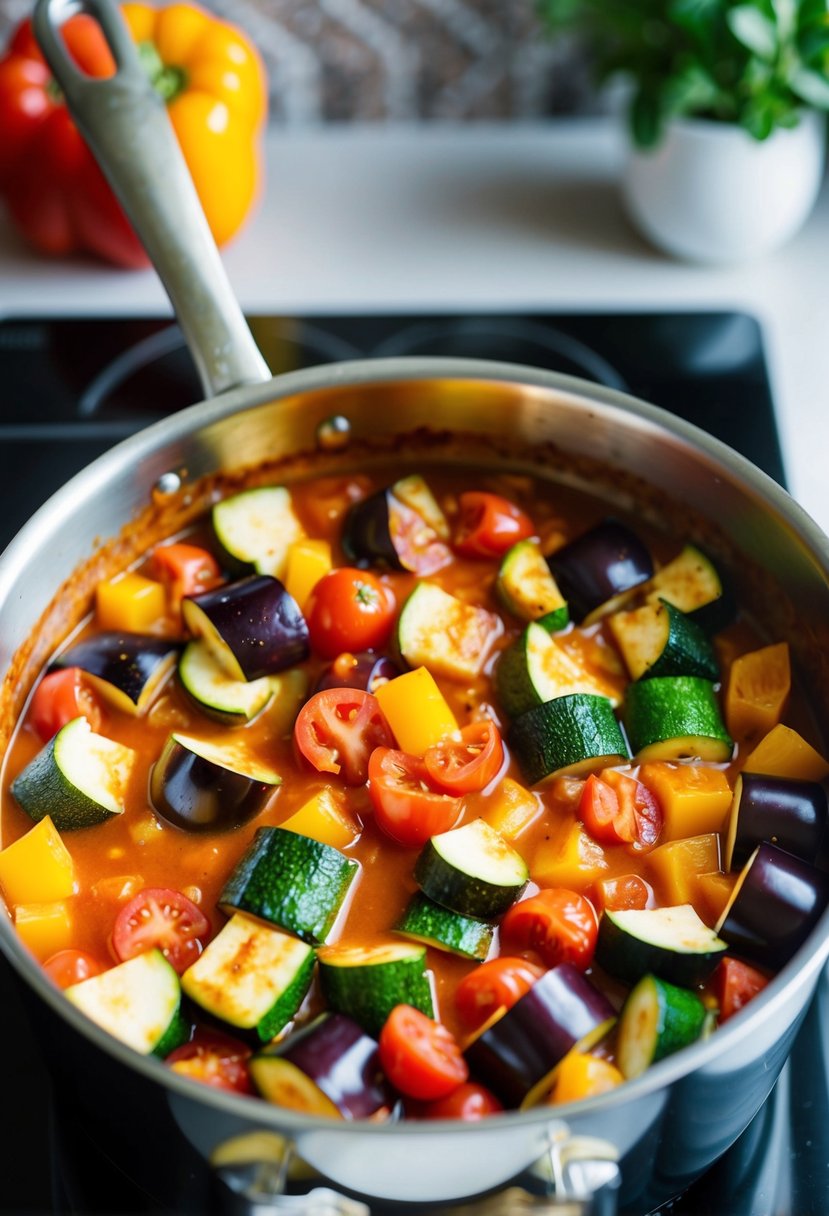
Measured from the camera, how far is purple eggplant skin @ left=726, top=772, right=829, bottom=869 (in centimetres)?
189

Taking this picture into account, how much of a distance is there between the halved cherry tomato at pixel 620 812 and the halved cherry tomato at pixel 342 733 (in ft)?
1.08

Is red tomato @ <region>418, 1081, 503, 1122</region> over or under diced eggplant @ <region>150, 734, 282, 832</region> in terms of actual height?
under

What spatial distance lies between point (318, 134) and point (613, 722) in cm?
197

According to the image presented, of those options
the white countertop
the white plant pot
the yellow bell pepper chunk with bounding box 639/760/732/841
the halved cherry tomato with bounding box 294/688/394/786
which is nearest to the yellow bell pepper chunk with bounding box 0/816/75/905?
the halved cherry tomato with bounding box 294/688/394/786

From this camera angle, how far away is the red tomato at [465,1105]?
5.36ft

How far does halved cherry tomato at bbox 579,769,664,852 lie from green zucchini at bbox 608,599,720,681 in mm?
225

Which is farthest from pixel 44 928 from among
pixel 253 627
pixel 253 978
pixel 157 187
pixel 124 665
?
pixel 157 187

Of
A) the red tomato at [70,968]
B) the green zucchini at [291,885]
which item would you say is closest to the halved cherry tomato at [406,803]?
the green zucchini at [291,885]

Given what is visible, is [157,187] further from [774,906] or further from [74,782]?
[774,906]

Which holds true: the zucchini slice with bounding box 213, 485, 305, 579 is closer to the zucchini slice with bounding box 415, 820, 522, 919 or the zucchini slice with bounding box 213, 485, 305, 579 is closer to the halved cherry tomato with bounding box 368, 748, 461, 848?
the halved cherry tomato with bounding box 368, 748, 461, 848

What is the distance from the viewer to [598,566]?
226cm

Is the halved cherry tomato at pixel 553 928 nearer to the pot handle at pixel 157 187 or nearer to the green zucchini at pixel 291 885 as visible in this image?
the green zucchini at pixel 291 885

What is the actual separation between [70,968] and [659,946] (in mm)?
790

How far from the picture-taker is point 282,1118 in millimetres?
1323
